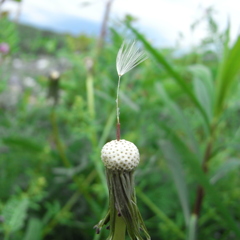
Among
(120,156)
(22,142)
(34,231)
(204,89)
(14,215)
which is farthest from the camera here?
(204,89)

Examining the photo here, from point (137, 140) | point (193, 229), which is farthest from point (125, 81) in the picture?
point (193, 229)

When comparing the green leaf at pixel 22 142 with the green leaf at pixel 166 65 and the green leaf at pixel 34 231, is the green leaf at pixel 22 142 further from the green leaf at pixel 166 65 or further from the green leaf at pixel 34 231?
the green leaf at pixel 166 65

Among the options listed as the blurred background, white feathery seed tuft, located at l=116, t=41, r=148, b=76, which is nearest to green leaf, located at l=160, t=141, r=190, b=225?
the blurred background

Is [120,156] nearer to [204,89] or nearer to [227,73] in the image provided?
[227,73]

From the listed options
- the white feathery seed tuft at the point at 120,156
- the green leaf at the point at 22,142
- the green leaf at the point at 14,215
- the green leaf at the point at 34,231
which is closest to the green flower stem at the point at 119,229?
the white feathery seed tuft at the point at 120,156

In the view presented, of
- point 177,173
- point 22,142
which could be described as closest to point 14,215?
point 22,142

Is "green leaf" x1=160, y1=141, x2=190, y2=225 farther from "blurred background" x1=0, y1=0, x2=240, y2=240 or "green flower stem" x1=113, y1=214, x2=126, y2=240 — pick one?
"green flower stem" x1=113, y1=214, x2=126, y2=240
